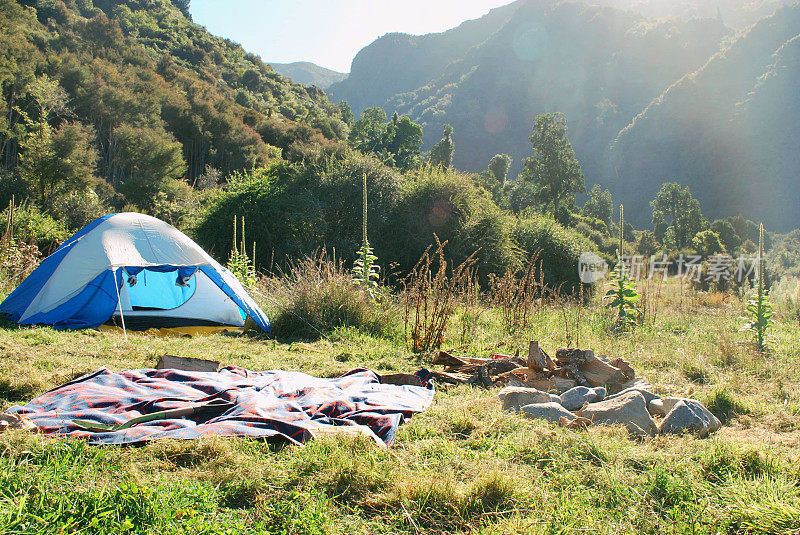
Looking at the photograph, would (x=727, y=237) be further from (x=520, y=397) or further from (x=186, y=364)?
(x=186, y=364)

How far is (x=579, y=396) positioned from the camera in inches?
150

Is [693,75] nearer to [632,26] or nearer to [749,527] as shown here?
[632,26]

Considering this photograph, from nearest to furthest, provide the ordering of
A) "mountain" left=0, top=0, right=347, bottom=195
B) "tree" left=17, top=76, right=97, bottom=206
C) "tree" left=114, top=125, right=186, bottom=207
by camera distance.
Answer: "tree" left=17, top=76, right=97, bottom=206, "mountain" left=0, top=0, right=347, bottom=195, "tree" left=114, top=125, right=186, bottom=207

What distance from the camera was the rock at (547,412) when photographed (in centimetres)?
331

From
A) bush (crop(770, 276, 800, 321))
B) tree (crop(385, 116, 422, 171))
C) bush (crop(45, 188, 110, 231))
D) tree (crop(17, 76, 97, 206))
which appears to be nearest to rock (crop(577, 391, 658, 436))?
bush (crop(770, 276, 800, 321))

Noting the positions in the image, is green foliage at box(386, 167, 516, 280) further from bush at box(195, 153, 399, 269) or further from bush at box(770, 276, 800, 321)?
bush at box(770, 276, 800, 321)

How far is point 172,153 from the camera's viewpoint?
87.9ft

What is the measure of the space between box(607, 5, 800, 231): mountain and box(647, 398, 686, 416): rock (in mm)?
70526

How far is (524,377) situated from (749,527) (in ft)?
7.76

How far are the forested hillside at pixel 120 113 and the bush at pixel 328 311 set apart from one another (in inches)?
541

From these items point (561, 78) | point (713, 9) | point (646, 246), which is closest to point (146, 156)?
point (646, 246)

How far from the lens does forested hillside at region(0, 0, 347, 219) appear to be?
18281 mm

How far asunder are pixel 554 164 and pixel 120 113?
2910 centimetres

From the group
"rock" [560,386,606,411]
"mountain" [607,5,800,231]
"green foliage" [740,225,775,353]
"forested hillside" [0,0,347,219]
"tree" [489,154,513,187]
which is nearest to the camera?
"rock" [560,386,606,411]
